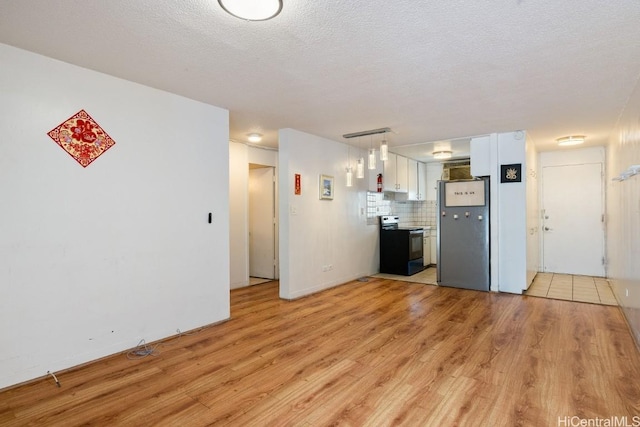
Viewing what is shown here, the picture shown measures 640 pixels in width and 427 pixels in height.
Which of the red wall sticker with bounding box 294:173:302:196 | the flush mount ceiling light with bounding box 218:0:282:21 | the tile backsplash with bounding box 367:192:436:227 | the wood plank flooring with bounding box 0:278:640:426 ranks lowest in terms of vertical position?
the wood plank flooring with bounding box 0:278:640:426

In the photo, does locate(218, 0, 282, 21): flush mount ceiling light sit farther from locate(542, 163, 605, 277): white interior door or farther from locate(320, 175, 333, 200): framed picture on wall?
locate(542, 163, 605, 277): white interior door

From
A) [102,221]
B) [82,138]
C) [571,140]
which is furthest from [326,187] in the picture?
[571,140]

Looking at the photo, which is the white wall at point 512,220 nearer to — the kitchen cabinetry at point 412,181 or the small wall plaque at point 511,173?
the small wall plaque at point 511,173

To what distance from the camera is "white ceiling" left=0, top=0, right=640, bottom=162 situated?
6.30ft

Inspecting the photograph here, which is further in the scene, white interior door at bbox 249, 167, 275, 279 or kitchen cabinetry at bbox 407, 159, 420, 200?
kitchen cabinetry at bbox 407, 159, 420, 200

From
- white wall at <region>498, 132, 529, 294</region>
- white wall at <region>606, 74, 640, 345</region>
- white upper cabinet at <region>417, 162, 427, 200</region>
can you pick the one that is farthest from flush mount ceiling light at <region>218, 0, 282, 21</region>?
white upper cabinet at <region>417, 162, 427, 200</region>

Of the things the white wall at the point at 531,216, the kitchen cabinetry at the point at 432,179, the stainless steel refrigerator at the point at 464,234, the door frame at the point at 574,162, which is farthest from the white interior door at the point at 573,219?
the stainless steel refrigerator at the point at 464,234

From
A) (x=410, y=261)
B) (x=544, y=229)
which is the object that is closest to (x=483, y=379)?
(x=410, y=261)

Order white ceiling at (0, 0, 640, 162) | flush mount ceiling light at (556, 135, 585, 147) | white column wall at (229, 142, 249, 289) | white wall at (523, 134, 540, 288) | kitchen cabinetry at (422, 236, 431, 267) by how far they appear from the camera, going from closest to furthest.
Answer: white ceiling at (0, 0, 640, 162), white wall at (523, 134, 540, 288), flush mount ceiling light at (556, 135, 585, 147), white column wall at (229, 142, 249, 289), kitchen cabinetry at (422, 236, 431, 267)

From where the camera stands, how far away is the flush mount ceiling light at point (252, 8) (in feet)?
5.86

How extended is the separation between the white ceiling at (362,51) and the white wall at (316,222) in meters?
1.09

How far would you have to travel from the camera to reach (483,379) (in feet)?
7.82

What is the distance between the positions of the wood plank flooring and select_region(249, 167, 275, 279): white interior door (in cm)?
224

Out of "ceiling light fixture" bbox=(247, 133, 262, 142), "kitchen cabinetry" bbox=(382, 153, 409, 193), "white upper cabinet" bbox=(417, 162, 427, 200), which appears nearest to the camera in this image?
"ceiling light fixture" bbox=(247, 133, 262, 142)
